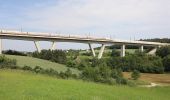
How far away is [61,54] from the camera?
228 ft

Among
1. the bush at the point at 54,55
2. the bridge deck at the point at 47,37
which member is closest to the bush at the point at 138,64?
the bridge deck at the point at 47,37

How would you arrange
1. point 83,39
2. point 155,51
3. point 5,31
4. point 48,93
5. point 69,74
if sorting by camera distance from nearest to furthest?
1. point 48,93
2. point 69,74
3. point 5,31
4. point 83,39
5. point 155,51

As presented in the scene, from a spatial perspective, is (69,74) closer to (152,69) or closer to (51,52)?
(51,52)

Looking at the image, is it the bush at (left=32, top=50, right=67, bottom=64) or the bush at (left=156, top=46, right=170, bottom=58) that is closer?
the bush at (left=32, top=50, right=67, bottom=64)

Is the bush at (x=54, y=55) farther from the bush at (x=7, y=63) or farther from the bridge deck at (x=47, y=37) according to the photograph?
the bush at (x=7, y=63)

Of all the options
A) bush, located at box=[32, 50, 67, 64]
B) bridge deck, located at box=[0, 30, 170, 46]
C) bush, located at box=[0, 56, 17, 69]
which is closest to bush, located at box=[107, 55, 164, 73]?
bridge deck, located at box=[0, 30, 170, 46]

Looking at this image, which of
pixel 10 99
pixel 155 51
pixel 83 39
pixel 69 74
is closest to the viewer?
pixel 10 99

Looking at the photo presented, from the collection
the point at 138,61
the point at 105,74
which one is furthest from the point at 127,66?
the point at 105,74

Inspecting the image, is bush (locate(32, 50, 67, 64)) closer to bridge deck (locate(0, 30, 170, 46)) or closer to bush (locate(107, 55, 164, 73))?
bridge deck (locate(0, 30, 170, 46))

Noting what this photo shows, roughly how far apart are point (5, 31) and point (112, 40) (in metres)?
32.7

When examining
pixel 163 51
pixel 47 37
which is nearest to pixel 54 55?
pixel 47 37

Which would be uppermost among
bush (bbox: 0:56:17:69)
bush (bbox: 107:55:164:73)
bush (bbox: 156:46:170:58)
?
bush (bbox: 0:56:17:69)

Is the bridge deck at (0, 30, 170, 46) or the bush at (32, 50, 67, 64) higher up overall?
the bridge deck at (0, 30, 170, 46)

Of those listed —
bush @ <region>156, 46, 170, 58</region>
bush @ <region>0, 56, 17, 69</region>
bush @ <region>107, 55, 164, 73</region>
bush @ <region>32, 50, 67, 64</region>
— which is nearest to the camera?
bush @ <region>0, 56, 17, 69</region>
